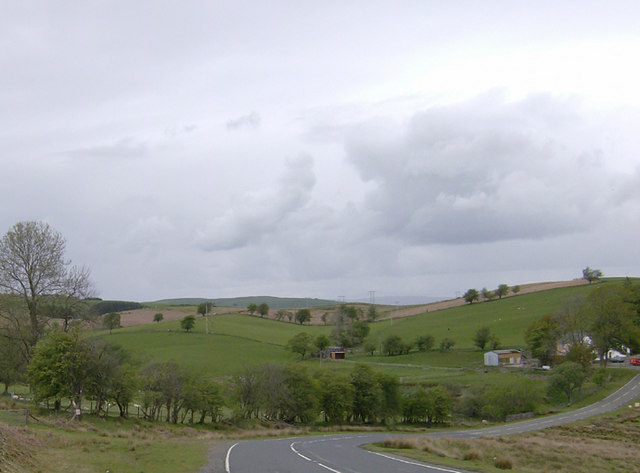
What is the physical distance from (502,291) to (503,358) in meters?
78.2

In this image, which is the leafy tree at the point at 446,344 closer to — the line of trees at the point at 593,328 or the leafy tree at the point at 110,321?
the line of trees at the point at 593,328

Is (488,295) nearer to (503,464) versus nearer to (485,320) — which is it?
(485,320)

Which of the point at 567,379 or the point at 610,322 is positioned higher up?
the point at 610,322

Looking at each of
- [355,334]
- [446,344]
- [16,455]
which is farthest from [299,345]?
[16,455]

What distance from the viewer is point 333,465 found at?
68.2 ft

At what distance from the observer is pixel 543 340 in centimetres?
10250

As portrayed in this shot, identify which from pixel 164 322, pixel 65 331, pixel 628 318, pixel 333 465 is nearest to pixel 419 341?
pixel 628 318

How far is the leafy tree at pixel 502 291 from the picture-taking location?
7165 inches

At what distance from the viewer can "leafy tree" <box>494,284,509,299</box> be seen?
182 meters

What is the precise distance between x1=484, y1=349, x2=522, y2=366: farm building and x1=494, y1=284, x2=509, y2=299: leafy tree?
7467 cm

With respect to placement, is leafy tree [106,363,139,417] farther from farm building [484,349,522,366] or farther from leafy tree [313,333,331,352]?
leafy tree [313,333,331,352]

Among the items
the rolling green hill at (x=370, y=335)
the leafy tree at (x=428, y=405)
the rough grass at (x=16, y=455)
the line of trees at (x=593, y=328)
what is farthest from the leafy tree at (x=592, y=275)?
the rough grass at (x=16, y=455)

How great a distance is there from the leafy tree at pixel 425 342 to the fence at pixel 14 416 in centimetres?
10222

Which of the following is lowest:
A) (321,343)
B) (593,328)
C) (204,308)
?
(321,343)
